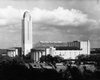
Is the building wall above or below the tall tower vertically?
below

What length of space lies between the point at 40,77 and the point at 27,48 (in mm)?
95105

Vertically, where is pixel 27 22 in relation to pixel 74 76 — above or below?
above

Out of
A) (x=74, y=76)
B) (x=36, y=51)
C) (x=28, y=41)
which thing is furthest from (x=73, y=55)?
(x=74, y=76)

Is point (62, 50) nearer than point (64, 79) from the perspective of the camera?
No

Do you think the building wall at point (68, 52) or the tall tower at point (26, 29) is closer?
the building wall at point (68, 52)

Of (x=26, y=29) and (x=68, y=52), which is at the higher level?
(x=26, y=29)

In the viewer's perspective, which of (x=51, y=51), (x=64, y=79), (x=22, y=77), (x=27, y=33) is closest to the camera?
(x=64, y=79)

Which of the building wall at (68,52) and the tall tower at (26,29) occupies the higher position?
the tall tower at (26,29)

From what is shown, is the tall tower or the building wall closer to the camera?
the building wall

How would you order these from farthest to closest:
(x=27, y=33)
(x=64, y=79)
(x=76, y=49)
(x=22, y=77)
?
(x=27, y=33), (x=76, y=49), (x=22, y=77), (x=64, y=79)

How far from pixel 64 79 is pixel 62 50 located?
259 feet

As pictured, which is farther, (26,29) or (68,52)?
(26,29)

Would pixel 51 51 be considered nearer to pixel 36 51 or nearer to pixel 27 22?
pixel 36 51

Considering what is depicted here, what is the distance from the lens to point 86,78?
38.3 meters
